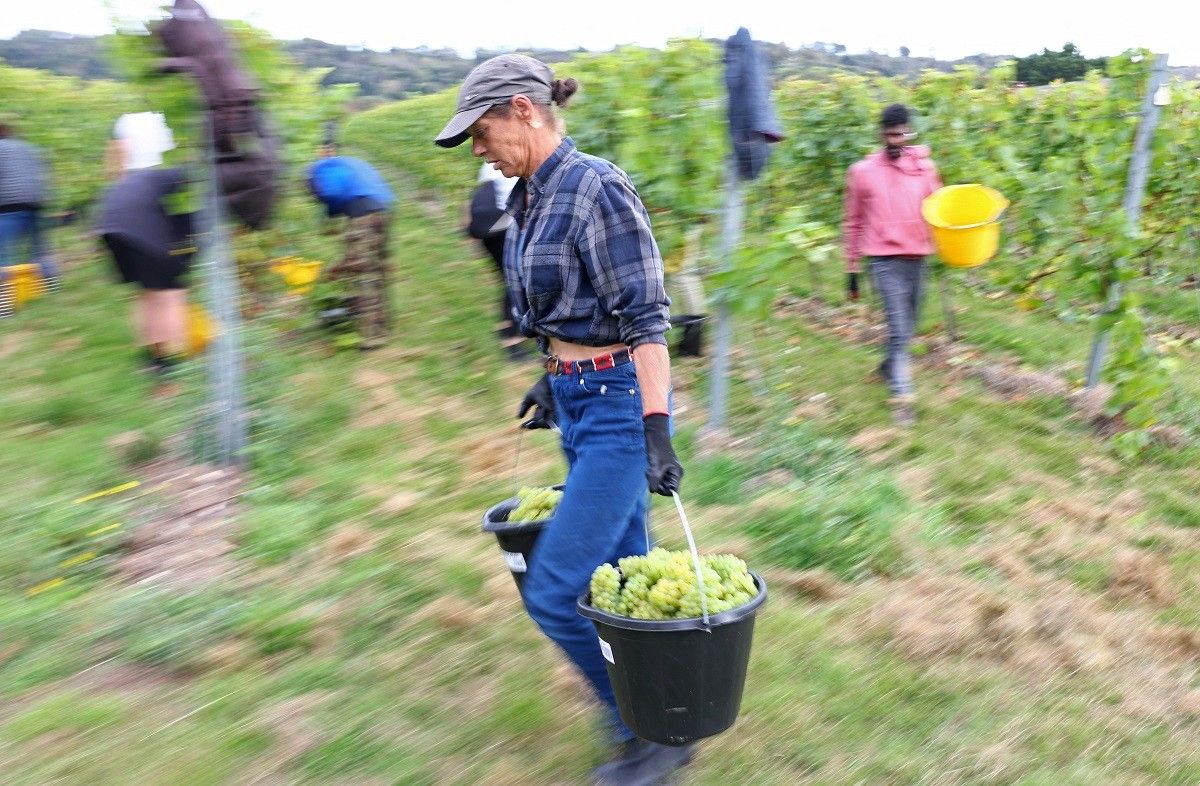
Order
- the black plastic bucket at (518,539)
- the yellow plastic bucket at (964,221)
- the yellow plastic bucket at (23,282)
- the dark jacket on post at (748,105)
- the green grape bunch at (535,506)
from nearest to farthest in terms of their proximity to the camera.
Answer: the black plastic bucket at (518,539)
the green grape bunch at (535,506)
the dark jacket on post at (748,105)
the yellow plastic bucket at (964,221)
the yellow plastic bucket at (23,282)

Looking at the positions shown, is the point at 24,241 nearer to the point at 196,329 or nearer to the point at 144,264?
the point at 196,329

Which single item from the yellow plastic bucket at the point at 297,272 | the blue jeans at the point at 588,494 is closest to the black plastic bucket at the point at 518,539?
the blue jeans at the point at 588,494

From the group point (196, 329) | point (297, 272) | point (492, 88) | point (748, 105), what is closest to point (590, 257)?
point (492, 88)

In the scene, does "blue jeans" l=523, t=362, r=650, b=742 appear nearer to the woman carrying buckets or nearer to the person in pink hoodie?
the woman carrying buckets

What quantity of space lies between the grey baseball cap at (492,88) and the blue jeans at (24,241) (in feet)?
19.4

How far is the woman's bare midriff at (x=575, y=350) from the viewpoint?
94.2 inches

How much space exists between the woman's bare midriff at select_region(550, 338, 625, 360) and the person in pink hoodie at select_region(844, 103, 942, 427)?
3622mm

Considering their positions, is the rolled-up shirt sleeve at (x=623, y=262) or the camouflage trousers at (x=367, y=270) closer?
the rolled-up shirt sleeve at (x=623, y=262)

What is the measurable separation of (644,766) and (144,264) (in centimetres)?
392

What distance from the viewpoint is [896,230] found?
5691 millimetres

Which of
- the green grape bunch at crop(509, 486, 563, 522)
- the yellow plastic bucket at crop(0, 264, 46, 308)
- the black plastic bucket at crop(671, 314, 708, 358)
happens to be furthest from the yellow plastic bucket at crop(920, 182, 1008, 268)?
the yellow plastic bucket at crop(0, 264, 46, 308)

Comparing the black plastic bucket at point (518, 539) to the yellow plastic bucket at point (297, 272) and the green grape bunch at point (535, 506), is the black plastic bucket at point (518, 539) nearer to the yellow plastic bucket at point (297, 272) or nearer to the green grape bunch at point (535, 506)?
the green grape bunch at point (535, 506)

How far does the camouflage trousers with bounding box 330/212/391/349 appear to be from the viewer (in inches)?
250

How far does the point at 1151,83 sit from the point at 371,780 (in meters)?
5.63
